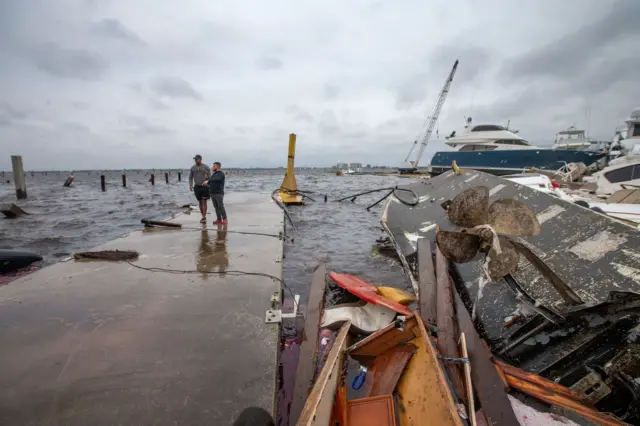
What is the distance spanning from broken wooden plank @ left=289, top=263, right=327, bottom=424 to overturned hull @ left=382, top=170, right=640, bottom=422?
2.27 metres

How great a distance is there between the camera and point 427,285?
176 inches

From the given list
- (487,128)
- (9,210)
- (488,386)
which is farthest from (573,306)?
(487,128)

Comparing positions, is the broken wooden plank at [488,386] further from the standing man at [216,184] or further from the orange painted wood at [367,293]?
the standing man at [216,184]

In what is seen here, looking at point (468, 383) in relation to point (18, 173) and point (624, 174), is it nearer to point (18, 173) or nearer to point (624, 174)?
point (624, 174)

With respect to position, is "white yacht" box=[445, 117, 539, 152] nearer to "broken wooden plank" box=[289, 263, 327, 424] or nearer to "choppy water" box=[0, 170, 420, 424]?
"choppy water" box=[0, 170, 420, 424]

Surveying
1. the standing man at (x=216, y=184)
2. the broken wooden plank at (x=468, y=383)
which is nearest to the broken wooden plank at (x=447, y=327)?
the broken wooden plank at (x=468, y=383)

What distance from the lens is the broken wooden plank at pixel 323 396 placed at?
192cm

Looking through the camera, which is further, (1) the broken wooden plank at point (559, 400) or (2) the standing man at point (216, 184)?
(2) the standing man at point (216, 184)

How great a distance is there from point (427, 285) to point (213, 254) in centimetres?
423

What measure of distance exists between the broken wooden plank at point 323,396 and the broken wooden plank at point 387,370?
16.2 inches

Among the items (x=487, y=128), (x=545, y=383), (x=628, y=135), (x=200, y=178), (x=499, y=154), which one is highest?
(x=487, y=128)

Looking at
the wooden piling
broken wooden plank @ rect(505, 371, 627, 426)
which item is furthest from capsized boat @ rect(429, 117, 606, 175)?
the wooden piling

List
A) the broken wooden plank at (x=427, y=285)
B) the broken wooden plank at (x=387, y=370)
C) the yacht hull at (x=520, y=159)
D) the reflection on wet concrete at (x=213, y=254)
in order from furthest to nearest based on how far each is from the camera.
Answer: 1. the yacht hull at (x=520, y=159)
2. the reflection on wet concrete at (x=213, y=254)
3. the broken wooden plank at (x=427, y=285)
4. the broken wooden plank at (x=387, y=370)

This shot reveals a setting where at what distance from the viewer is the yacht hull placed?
22.7 m
